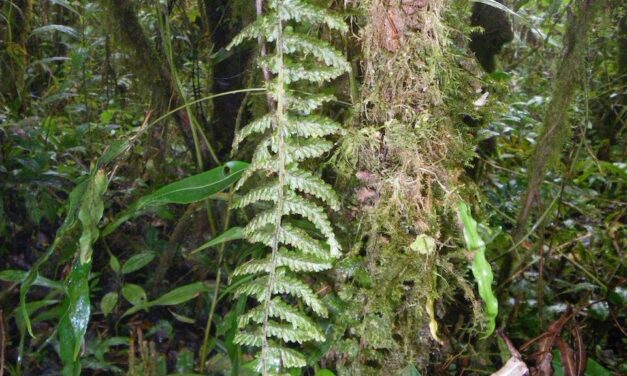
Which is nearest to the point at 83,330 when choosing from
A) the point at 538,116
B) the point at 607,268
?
the point at 607,268

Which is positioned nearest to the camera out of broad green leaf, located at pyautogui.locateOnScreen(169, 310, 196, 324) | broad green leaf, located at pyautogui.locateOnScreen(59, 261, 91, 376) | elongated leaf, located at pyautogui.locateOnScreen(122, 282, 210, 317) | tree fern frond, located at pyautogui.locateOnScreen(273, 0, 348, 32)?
tree fern frond, located at pyautogui.locateOnScreen(273, 0, 348, 32)

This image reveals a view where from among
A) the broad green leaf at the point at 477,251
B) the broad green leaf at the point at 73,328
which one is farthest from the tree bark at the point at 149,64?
the broad green leaf at the point at 477,251

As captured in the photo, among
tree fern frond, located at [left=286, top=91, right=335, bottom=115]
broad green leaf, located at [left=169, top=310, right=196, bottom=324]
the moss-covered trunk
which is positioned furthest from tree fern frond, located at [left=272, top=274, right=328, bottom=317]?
the moss-covered trunk

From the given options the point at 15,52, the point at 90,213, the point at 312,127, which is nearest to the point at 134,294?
the point at 90,213

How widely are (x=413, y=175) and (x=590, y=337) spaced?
0.96 meters

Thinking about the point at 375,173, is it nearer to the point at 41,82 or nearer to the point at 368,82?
the point at 368,82

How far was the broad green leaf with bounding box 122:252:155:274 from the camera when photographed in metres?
1.36

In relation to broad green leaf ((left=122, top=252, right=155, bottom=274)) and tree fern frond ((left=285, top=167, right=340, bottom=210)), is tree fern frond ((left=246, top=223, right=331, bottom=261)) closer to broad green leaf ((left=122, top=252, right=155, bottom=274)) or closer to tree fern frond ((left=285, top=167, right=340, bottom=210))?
tree fern frond ((left=285, top=167, right=340, bottom=210))

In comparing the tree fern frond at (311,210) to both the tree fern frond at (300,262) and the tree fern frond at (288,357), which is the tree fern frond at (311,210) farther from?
the tree fern frond at (288,357)

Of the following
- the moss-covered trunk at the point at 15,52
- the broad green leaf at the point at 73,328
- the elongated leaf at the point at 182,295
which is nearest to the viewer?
the broad green leaf at the point at 73,328

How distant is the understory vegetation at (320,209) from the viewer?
0.65 meters

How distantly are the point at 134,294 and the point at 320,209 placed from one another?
0.88m

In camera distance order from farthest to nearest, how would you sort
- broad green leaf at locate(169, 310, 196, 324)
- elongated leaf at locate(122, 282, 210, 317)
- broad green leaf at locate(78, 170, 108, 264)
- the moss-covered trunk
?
the moss-covered trunk
broad green leaf at locate(169, 310, 196, 324)
elongated leaf at locate(122, 282, 210, 317)
broad green leaf at locate(78, 170, 108, 264)

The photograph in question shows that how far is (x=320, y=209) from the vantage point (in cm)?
63
